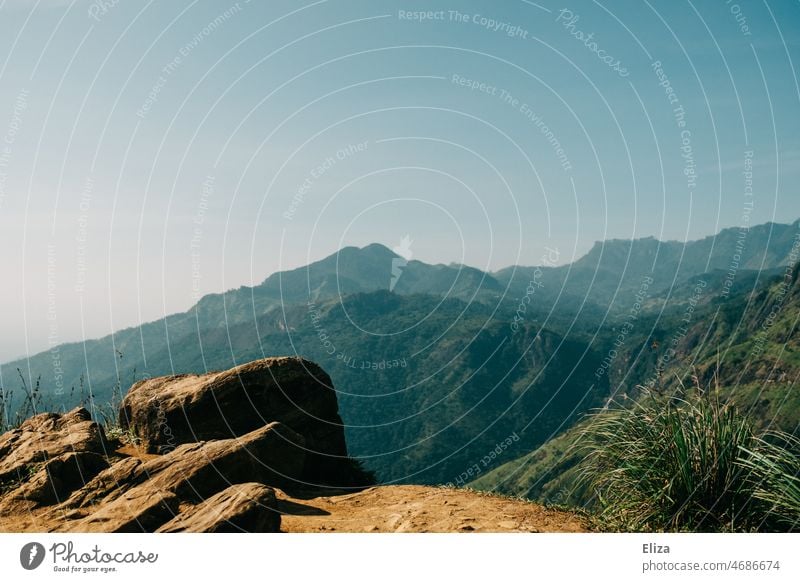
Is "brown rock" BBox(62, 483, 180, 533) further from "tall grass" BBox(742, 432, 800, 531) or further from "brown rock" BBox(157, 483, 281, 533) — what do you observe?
"tall grass" BBox(742, 432, 800, 531)

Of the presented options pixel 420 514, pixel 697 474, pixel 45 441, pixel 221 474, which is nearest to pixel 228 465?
pixel 221 474

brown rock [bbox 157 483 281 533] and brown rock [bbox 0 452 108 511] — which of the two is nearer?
brown rock [bbox 157 483 281 533]

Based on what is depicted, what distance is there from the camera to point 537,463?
165000mm

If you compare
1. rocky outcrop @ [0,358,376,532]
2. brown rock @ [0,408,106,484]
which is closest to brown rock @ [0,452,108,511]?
rocky outcrop @ [0,358,376,532]

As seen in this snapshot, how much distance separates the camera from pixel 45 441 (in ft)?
45.0

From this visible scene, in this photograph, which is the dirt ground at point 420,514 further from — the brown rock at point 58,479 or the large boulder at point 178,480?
the brown rock at point 58,479

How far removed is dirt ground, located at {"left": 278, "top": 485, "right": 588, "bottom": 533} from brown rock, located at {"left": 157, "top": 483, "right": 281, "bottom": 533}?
1.24 m

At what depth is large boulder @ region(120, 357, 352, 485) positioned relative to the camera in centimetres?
1508

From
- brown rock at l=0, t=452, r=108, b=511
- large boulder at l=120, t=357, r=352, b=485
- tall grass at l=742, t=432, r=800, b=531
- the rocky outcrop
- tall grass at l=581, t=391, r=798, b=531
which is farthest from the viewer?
large boulder at l=120, t=357, r=352, b=485

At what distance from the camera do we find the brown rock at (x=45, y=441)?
42.3 feet

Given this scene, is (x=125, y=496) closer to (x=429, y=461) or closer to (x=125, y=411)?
(x=125, y=411)

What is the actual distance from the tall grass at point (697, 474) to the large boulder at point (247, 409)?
786cm

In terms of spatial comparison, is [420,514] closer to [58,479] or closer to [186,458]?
[186,458]
